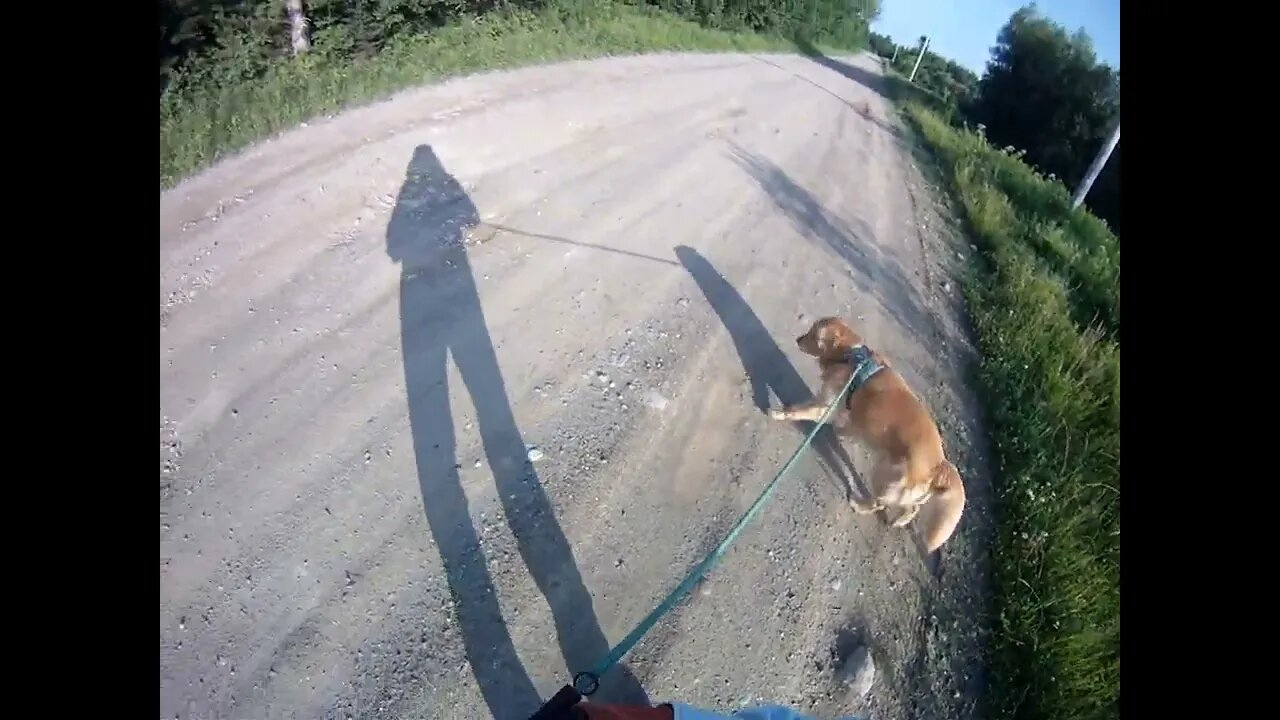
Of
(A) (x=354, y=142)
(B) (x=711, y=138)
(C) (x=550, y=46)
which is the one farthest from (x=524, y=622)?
(C) (x=550, y=46)

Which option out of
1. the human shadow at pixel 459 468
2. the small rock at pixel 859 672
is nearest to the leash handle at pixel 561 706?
the human shadow at pixel 459 468

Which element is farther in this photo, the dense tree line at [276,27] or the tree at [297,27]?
the tree at [297,27]

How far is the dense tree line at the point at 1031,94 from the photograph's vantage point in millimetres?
5219

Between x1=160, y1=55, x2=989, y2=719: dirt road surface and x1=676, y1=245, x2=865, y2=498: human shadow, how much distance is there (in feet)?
0.09

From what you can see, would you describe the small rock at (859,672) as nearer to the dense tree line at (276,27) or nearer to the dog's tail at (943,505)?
the dog's tail at (943,505)

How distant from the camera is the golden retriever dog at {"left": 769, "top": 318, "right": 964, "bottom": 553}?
11.1ft

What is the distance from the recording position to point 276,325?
3.72 m

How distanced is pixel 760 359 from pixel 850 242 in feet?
8.33

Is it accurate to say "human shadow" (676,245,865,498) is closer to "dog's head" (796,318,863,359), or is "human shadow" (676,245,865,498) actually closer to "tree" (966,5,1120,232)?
"dog's head" (796,318,863,359)

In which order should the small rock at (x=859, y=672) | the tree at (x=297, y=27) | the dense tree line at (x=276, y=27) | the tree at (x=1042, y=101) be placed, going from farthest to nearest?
the tree at (x=297, y=27), the tree at (x=1042, y=101), the dense tree line at (x=276, y=27), the small rock at (x=859, y=672)

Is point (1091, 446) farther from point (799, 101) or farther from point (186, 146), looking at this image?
point (799, 101)

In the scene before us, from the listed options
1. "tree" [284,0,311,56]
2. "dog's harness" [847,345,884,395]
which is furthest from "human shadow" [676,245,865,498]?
"tree" [284,0,311,56]

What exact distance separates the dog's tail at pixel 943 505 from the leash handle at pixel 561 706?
2.48 meters
